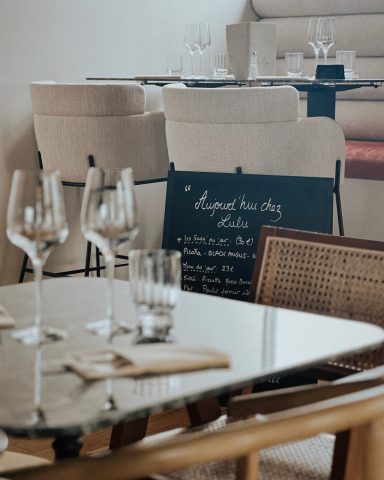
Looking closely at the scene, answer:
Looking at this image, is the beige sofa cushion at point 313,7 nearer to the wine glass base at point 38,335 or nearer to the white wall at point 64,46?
the white wall at point 64,46

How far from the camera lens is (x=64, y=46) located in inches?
200

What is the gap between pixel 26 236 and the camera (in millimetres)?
1594

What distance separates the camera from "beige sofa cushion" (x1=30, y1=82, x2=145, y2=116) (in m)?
4.28

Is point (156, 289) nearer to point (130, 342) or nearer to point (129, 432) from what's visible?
point (130, 342)

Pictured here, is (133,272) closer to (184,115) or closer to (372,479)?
(372,479)

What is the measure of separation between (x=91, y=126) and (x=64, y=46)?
94 cm

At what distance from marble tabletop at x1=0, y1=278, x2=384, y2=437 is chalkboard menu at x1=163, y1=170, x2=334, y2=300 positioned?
1.54 meters

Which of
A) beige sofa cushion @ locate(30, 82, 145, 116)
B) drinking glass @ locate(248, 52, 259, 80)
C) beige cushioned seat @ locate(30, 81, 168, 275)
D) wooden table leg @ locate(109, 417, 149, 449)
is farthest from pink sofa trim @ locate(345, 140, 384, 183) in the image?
wooden table leg @ locate(109, 417, 149, 449)

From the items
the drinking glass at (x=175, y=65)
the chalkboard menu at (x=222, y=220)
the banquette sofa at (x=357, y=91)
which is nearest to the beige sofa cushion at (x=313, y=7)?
the banquette sofa at (x=357, y=91)

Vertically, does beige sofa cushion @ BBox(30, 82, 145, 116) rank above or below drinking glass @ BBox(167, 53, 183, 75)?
below

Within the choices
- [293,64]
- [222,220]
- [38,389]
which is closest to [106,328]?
[38,389]

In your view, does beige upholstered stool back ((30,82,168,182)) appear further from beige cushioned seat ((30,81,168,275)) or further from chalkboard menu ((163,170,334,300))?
chalkboard menu ((163,170,334,300))

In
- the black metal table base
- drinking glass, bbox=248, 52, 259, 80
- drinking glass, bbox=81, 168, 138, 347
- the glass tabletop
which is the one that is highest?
drinking glass, bbox=248, 52, 259, 80

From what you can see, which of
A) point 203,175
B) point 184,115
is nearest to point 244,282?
point 203,175
